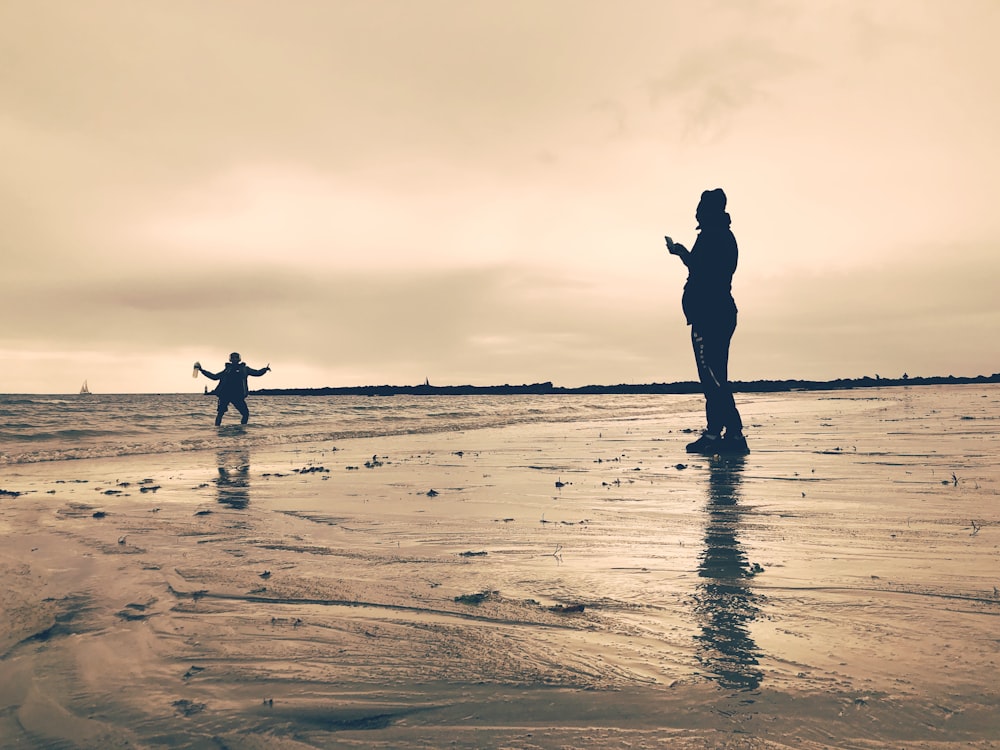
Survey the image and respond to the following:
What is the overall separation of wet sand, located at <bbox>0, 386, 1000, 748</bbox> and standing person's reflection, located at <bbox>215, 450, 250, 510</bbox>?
430mm

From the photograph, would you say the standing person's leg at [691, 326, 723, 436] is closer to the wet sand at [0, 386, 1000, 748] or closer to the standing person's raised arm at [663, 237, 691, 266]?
the standing person's raised arm at [663, 237, 691, 266]

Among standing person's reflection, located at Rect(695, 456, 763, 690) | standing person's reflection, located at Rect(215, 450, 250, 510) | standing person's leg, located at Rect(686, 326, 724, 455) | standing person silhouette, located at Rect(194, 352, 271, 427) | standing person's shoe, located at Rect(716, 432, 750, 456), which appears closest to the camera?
standing person's reflection, located at Rect(695, 456, 763, 690)

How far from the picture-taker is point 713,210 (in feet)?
42.2

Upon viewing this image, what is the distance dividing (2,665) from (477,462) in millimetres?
9436

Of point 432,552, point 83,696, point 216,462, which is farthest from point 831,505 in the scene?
point 216,462

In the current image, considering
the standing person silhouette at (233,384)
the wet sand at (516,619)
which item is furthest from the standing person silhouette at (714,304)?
the standing person silhouette at (233,384)

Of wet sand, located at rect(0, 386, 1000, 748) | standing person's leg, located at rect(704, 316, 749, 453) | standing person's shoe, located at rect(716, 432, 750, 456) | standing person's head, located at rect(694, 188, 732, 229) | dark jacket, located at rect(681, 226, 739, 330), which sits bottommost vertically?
wet sand, located at rect(0, 386, 1000, 748)

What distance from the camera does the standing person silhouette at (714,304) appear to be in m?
12.8

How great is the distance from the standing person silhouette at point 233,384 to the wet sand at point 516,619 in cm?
2127

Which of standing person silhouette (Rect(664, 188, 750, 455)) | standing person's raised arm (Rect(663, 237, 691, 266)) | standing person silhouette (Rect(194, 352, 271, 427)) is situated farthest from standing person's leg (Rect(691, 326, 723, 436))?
standing person silhouette (Rect(194, 352, 271, 427))

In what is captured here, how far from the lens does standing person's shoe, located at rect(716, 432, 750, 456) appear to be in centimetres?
1245

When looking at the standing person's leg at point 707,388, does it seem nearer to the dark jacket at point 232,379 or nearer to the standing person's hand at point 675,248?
the standing person's hand at point 675,248

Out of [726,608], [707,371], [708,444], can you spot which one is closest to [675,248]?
[707,371]

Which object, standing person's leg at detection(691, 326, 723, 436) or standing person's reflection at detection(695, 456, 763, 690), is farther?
standing person's leg at detection(691, 326, 723, 436)
